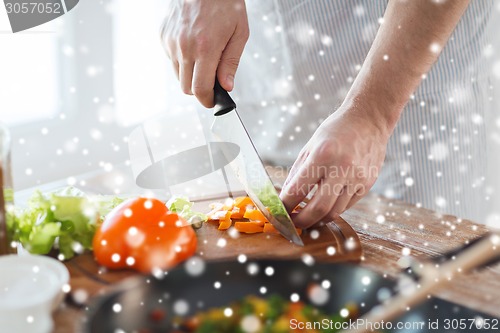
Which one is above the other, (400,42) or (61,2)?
(61,2)

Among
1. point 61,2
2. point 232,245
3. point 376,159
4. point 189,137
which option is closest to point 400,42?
point 376,159

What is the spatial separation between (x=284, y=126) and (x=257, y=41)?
237 millimetres

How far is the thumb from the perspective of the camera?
3.61ft

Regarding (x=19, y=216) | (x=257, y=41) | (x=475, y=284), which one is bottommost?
(x=475, y=284)

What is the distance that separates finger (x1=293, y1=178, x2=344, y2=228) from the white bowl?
414 millimetres

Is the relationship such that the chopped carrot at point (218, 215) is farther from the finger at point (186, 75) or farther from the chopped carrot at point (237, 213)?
the finger at point (186, 75)

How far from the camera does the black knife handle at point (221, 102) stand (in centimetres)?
103

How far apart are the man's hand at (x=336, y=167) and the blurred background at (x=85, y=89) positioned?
66cm

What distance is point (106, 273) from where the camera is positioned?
87cm

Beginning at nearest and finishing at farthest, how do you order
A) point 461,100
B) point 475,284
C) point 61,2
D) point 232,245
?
point 475,284
point 232,245
point 461,100
point 61,2

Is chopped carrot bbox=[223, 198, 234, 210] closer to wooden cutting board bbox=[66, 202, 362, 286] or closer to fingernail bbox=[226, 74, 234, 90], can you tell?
wooden cutting board bbox=[66, 202, 362, 286]

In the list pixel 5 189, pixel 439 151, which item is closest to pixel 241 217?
pixel 5 189

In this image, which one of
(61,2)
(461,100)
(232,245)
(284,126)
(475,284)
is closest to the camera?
(475,284)

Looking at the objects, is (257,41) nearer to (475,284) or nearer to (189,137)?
(189,137)
